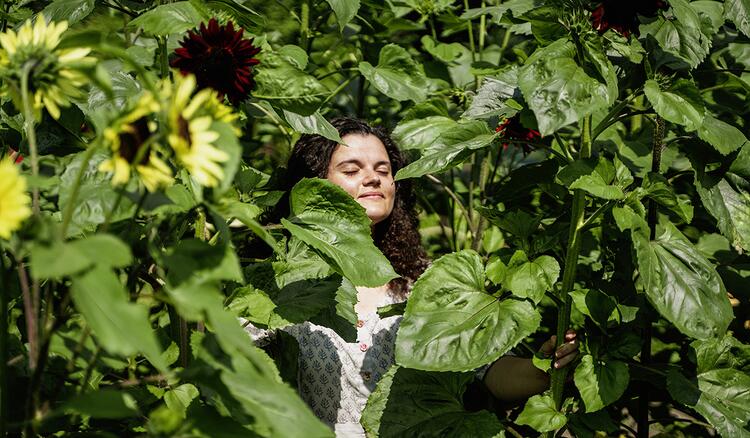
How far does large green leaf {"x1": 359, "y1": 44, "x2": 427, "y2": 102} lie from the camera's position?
1.83 m

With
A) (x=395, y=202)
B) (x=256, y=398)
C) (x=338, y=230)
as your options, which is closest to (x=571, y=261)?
(x=338, y=230)

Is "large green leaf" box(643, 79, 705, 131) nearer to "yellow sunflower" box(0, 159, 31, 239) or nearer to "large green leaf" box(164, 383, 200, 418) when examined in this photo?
"large green leaf" box(164, 383, 200, 418)

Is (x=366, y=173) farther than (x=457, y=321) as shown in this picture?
Yes

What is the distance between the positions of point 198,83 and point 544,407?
79 cm

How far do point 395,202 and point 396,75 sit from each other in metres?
0.45

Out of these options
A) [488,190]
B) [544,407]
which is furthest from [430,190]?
[544,407]

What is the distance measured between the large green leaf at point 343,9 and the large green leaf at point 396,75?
290mm

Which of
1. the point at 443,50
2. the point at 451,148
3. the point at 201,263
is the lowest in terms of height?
the point at 443,50

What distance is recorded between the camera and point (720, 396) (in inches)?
58.9

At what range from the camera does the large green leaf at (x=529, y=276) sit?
133cm

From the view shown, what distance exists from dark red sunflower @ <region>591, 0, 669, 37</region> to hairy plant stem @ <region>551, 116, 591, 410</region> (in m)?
0.18

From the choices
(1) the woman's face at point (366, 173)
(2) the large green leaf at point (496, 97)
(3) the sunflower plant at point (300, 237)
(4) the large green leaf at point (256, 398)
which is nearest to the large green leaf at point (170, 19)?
(3) the sunflower plant at point (300, 237)

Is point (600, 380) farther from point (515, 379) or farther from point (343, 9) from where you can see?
point (343, 9)

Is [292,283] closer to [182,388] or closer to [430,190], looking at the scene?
[182,388]
